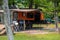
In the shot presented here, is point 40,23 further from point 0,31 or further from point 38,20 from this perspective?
point 0,31

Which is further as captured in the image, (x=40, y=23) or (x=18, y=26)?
(x=40, y=23)

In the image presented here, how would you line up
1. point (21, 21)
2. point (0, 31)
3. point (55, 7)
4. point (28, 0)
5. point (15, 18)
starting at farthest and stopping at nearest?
point (28, 0) → point (15, 18) → point (21, 21) → point (55, 7) → point (0, 31)

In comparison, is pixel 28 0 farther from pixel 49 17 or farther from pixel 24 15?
pixel 24 15

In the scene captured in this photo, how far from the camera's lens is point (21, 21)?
2388cm

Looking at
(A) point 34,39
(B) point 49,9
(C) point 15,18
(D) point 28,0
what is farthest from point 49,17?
(A) point 34,39

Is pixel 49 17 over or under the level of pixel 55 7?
under

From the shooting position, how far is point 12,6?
35.5 meters

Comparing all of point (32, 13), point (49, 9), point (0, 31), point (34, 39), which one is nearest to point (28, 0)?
point (32, 13)

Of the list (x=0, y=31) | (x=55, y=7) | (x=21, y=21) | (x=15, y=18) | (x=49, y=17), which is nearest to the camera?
(x=0, y=31)

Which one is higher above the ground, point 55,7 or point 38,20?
point 55,7

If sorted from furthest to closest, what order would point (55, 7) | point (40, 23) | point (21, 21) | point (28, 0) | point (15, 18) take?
point (28, 0), point (40, 23), point (15, 18), point (21, 21), point (55, 7)

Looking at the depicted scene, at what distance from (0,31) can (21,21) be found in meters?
5.37

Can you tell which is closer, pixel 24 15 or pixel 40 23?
pixel 24 15

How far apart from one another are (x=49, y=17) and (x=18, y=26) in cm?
1196
